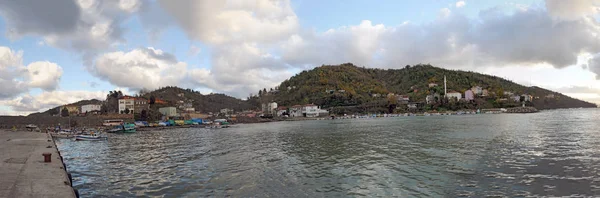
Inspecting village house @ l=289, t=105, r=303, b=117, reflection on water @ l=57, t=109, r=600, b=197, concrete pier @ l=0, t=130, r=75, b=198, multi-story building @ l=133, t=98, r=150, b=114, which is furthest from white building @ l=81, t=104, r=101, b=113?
concrete pier @ l=0, t=130, r=75, b=198

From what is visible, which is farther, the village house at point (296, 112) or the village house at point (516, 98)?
the village house at point (516, 98)

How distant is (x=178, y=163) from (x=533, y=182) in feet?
67.9

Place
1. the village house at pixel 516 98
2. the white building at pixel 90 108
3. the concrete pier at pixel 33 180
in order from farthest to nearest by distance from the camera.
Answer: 1. the village house at pixel 516 98
2. the white building at pixel 90 108
3. the concrete pier at pixel 33 180

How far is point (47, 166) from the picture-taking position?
16.8 m

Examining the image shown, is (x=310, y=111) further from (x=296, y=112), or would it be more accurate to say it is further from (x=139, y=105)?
(x=139, y=105)

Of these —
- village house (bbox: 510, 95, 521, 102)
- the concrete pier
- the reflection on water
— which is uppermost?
village house (bbox: 510, 95, 521, 102)

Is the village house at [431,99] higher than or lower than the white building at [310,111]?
higher

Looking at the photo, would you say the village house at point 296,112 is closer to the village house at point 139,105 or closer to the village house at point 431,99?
the village house at point 139,105

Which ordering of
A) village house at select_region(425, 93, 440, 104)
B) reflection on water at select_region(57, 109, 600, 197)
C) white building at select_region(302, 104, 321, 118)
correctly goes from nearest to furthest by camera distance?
reflection on water at select_region(57, 109, 600, 197), white building at select_region(302, 104, 321, 118), village house at select_region(425, 93, 440, 104)

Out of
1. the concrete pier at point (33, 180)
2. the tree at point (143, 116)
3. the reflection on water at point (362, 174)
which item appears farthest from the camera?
the tree at point (143, 116)

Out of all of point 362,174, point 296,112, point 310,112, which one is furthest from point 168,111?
point 362,174

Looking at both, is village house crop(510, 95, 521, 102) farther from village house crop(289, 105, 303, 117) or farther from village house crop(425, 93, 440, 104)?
village house crop(289, 105, 303, 117)

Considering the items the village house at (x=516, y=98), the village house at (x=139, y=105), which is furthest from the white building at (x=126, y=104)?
the village house at (x=516, y=98)

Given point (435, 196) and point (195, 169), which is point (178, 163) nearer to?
point (195, 169)
